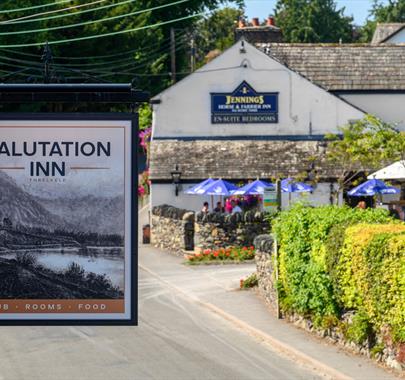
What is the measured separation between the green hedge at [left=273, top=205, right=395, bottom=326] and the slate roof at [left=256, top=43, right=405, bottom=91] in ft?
88.6

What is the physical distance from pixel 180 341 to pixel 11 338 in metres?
3.10

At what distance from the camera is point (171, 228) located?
1602 inches

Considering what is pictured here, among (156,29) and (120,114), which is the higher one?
(156,29)

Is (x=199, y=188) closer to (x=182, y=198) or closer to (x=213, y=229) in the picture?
(x=182, y=198)

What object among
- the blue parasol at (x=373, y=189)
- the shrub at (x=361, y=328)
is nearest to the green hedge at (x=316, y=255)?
the shrub at (x=361, y=328)

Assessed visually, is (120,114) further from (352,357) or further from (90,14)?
(90,14)

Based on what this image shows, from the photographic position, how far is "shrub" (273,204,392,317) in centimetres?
2027

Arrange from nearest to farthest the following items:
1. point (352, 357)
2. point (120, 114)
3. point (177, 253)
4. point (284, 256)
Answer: point (120, 114) → point (352, 357) → point (284, 256) → point (177, 253)

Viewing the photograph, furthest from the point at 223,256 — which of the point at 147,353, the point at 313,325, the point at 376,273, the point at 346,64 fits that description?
the point at 376,273

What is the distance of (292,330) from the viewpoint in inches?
875

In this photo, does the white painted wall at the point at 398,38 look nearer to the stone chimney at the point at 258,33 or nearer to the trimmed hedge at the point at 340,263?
the stone chimney at the point at 258,33

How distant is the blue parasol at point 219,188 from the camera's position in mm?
40812

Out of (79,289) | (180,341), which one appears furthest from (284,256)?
(79,289)

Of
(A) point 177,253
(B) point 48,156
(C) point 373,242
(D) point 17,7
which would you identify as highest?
(D) point 17,7
